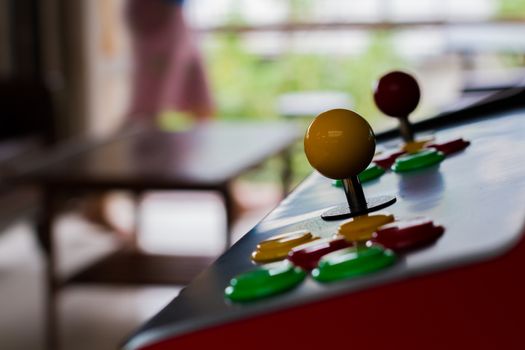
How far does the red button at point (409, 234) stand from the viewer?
1.43ft

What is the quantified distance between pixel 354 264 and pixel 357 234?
77mm

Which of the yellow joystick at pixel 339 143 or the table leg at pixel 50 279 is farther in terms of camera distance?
the table leg at pixel 50 279

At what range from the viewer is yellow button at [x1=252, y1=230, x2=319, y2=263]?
499 millimetres

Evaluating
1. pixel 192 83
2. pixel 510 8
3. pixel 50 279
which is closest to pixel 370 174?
pixel 50 279

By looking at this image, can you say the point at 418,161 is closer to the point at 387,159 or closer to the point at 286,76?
the point at 387,159

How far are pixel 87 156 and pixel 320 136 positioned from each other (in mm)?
2306

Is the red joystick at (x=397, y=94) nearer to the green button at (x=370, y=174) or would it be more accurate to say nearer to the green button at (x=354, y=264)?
the green button at (x=370, y=174)

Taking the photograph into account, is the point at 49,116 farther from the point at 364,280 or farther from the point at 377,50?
the point at 364,280

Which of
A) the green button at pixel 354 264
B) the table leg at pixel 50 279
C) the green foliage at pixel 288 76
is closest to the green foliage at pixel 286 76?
the green foliage at pixel 288 76

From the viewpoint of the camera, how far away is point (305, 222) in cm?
58

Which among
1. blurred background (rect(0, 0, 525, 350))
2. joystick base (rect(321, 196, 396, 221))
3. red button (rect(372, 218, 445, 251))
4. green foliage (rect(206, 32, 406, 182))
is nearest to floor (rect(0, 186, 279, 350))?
blurred background (rect(0, 0, 525, 350))

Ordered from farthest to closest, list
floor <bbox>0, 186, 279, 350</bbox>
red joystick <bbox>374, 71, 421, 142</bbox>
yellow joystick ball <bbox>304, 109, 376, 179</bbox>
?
floor <bbox>0, 186, 279, 350</bbox> → red joystick <bbox>374, 71, 421, 142</bbox> → yellow joystick ball <bbox>304, 109, 376, 179</bbox>

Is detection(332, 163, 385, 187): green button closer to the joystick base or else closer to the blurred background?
the joystick base

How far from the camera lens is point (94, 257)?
3.18 meters
